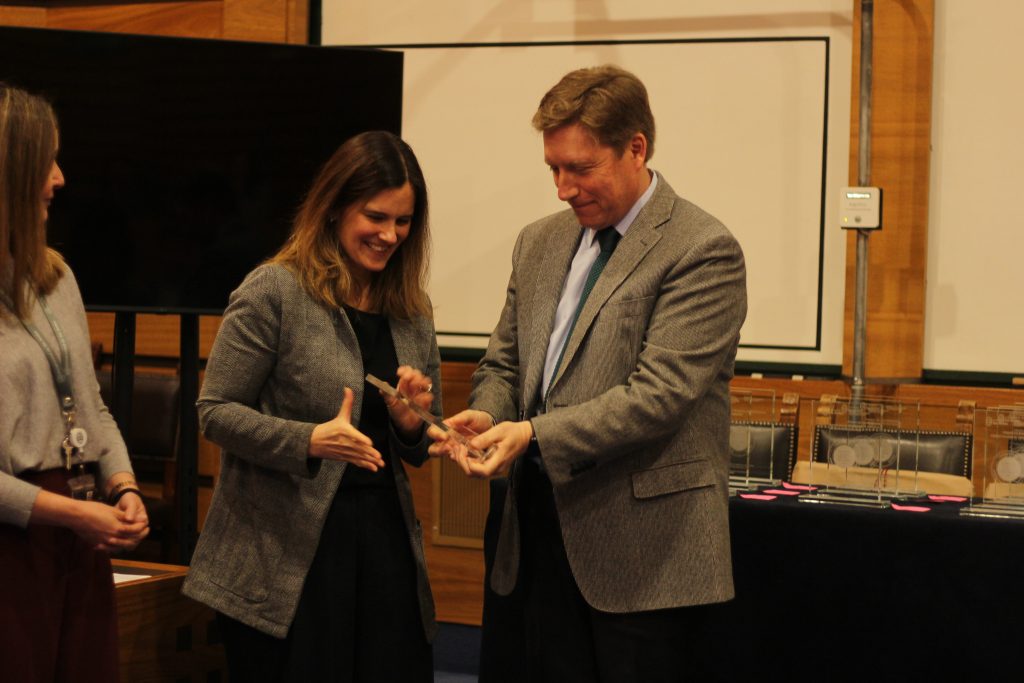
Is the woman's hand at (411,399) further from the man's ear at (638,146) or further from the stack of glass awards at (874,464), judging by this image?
the stack of glass awards at (874,464)

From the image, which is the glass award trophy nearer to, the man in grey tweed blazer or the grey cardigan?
the man in grey tweed blazer

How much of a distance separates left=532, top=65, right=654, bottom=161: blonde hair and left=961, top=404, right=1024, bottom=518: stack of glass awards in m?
1.63

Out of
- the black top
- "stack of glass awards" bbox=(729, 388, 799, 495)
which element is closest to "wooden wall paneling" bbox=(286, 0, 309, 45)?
"stack of glass awards" bbox=(729, 388, 799, 495)

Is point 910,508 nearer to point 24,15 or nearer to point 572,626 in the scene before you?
point 572,626

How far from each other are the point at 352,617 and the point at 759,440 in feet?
6.70

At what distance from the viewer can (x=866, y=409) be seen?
3.70 m

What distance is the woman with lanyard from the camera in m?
2.13

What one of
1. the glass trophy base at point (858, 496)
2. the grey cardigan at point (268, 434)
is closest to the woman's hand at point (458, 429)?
the grey cardigan at point (268, 434)

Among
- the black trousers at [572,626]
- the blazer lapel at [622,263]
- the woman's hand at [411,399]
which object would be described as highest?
the blazer lapel at [622,263]

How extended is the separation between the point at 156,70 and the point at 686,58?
87.3 inches

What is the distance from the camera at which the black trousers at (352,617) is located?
2559 mm

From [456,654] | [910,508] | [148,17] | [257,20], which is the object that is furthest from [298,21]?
[910,508]

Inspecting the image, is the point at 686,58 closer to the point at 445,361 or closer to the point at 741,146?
the point at 741,146

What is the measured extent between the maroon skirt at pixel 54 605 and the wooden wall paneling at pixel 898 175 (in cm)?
348
